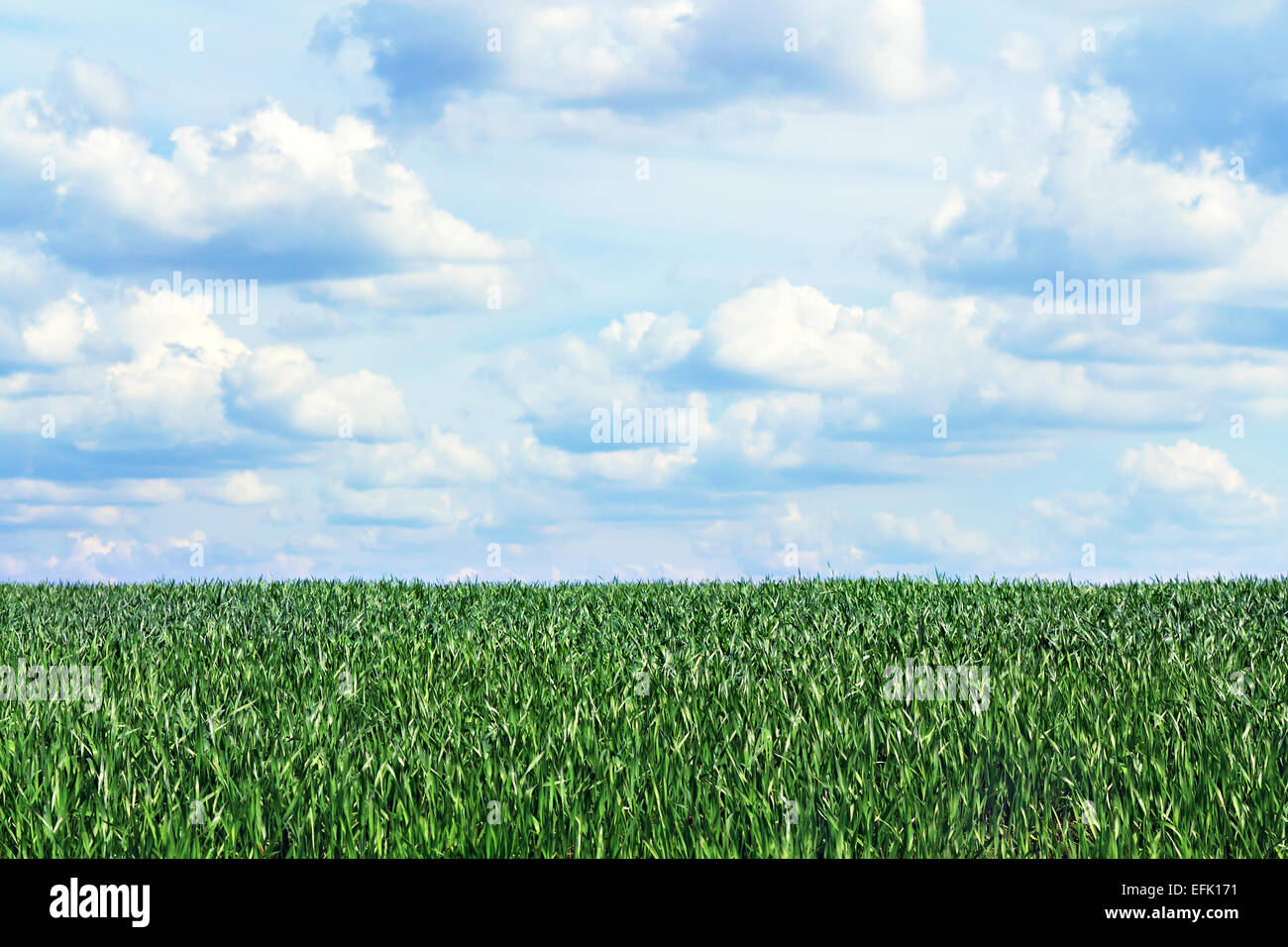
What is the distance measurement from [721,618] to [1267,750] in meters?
6.04

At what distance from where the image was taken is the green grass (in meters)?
4.66

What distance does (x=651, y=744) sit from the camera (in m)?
5.86

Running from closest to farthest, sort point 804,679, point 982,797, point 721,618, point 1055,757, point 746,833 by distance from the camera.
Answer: point 746,833
point 982,797
point 1055,757
point 804,679
point 721,618

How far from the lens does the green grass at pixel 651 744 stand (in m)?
4.66

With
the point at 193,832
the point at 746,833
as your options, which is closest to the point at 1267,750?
the point at 746,833

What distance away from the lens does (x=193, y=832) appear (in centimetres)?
468

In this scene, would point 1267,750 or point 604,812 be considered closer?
point 604,812

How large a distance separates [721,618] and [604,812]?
6.42m

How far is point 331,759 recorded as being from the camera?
561cm
